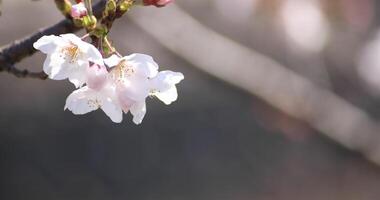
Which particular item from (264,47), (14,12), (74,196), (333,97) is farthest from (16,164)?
(333,97)

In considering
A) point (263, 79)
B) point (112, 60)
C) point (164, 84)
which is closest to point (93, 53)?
point (112, 60)

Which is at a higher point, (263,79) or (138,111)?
(138,111)

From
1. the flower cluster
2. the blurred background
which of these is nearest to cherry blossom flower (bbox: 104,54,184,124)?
the flower cluster

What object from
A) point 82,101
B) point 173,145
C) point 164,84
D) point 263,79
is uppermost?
point 164,84

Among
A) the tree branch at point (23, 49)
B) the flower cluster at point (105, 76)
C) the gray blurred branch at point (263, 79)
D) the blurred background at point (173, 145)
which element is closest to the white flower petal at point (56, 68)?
the flower cluster at point (105, 76)

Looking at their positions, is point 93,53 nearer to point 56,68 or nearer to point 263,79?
point 56,68

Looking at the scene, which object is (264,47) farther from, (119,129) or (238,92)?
(238,92)

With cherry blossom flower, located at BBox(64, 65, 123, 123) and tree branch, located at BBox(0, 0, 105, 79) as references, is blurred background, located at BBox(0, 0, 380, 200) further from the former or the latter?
cherry blossom flower, located at BBox(64, 65, 123, 123)

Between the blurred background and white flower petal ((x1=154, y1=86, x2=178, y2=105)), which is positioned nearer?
white flower petal ((x1=154, y1=86, x2=178, y2=105))
